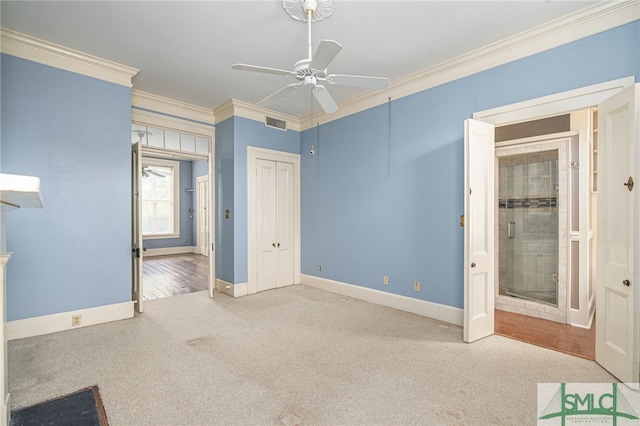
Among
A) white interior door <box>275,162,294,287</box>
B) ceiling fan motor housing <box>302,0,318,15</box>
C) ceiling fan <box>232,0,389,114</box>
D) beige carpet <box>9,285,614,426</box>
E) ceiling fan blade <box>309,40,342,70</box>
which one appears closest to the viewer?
ceiling fan blade <box>309,40,342,70</box>

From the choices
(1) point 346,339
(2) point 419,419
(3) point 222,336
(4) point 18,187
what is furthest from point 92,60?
(2) point 419,419

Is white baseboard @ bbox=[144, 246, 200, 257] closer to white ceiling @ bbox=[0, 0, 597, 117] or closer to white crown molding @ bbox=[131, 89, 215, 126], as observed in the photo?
white crown molding @ bbox=[131, 89, 215, 126]

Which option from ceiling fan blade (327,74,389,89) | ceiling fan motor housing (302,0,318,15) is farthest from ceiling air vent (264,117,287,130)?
ceiling fan blade (327,74,389,89)

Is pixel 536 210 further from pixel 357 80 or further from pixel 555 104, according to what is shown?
pixel 357 80

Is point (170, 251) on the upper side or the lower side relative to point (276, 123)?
lower

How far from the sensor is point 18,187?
3.97 feet

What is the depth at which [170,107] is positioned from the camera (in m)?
4.79

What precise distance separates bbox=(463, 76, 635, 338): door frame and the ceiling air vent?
10.5 ft

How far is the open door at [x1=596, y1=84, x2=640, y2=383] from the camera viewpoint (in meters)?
2.29

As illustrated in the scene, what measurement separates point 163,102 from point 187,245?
6.11 metres

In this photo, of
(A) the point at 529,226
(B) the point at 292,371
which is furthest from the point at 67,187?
(A) the point at 529,226

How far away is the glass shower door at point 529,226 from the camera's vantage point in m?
3.95

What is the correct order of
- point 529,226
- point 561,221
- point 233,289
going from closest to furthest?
point 561,221
point 529,226
point 233,289

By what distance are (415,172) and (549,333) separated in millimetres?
2331
